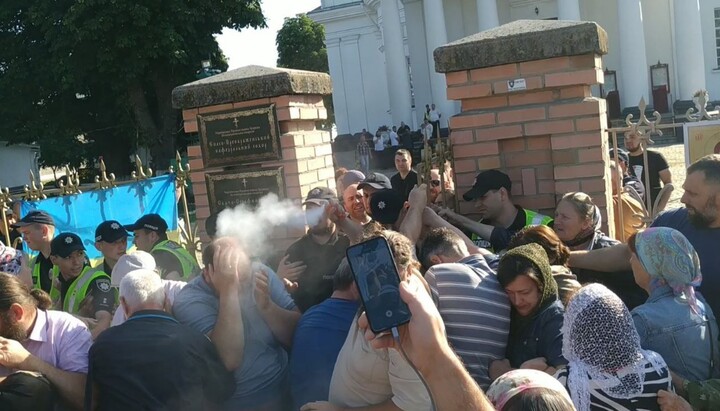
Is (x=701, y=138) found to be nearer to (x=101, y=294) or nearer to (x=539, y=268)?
(x=539, y=268)

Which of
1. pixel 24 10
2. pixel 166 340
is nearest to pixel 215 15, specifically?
pixel 24 10

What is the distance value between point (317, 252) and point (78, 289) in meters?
1.63

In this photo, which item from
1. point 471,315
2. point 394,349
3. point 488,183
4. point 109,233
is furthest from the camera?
point 109,233

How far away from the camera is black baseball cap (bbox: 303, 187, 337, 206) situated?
442cm

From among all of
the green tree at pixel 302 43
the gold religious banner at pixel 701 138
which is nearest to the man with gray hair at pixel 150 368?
the gold religious banner at pixel 701 138

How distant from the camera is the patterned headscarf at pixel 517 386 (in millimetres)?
1835

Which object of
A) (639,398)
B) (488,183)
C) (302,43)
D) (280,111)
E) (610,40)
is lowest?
(639,398)

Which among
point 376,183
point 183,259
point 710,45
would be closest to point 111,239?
point 183,259

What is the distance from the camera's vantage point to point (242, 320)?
3.26 meters

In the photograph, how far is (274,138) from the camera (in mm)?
4652

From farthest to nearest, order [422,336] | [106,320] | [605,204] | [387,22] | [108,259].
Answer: [387,22], [108,259], [605,204], [106,320], [422,336]

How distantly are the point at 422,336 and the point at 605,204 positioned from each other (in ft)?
9.38

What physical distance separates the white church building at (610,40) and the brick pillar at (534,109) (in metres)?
22.2

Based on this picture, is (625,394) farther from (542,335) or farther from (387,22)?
(387,22)
